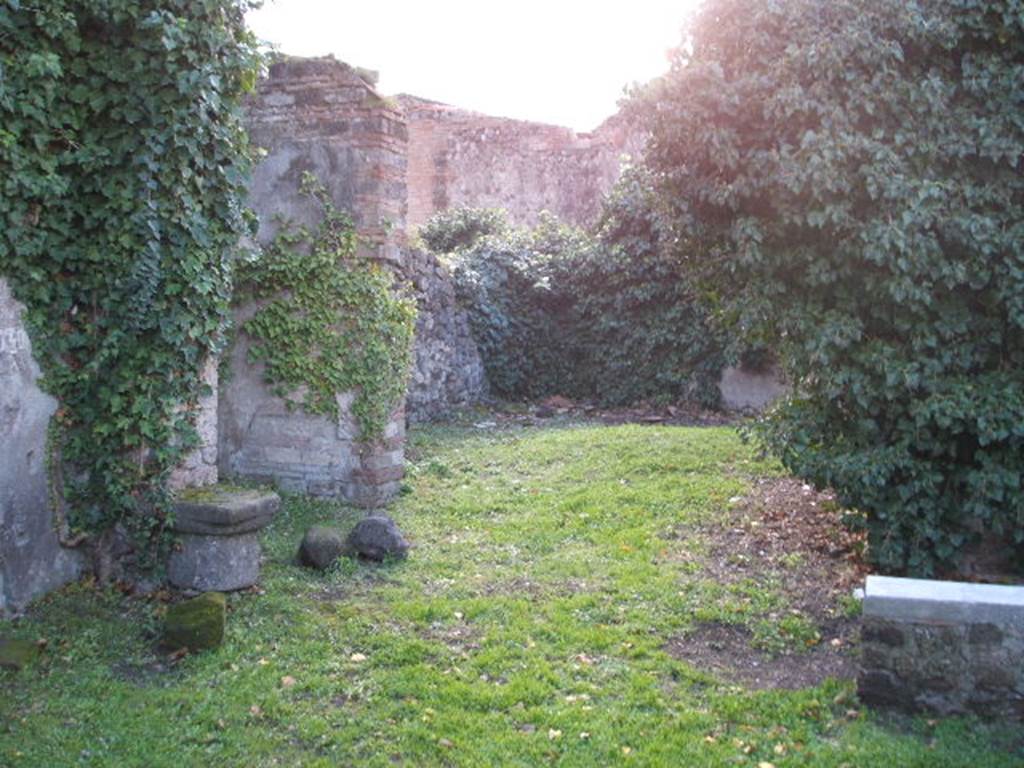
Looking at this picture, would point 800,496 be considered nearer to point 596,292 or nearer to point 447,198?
point 596,292

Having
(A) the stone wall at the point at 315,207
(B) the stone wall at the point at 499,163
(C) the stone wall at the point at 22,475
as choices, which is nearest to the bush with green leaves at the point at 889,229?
(A) the stone wall at the point at 315,207

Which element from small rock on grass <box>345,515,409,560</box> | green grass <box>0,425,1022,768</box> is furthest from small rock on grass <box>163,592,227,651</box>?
small rock on grass <box>345,515,409,560</box>

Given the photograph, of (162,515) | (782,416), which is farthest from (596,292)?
(162,515)

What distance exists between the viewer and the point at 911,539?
20.2 ft

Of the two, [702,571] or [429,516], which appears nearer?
[702,571]

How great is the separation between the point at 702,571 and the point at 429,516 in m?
2.55

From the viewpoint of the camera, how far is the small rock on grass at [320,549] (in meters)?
6.68

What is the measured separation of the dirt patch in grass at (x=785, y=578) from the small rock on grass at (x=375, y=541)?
6.92 ft

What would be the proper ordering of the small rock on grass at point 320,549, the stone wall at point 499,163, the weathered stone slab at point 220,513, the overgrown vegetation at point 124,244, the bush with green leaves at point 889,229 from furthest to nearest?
the stone wall at point 499,163, the small rock on grass at point 320,549, the bush with green leaves at point 889,229, the weathered stone slab at point 220,513, the overgrown vegetation at point 124,244

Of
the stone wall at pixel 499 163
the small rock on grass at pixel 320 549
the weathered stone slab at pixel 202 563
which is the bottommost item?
the small rock on grass at pixel 320 549

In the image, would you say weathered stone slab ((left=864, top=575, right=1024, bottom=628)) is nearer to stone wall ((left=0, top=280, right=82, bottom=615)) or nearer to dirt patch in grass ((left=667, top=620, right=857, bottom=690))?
dirt patch in grass ((left=667, top=620, right=857, bottom=690))

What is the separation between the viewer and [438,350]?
1316cm

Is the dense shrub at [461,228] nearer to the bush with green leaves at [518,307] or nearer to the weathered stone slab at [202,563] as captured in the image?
the bush with green leaves at [518,307]

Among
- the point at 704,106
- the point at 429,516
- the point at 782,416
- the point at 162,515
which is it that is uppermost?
the point at 704,106
